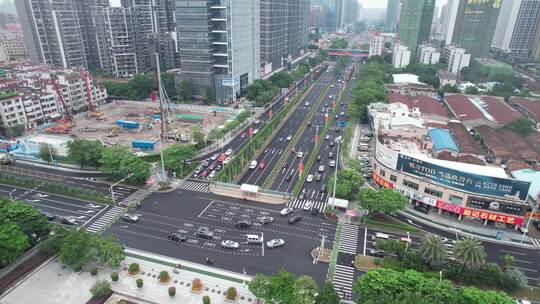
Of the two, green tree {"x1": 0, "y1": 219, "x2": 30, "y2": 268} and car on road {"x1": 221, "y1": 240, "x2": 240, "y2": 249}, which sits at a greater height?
green tree {"x1": 0, "y1": 219, "x2": 30, "y2": 268}

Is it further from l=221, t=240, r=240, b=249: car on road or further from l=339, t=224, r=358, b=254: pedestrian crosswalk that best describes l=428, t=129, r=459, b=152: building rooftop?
l=221, t=240, r=240, b=249: car on road

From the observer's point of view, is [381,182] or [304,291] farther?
[381,182]

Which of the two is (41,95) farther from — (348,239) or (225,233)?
(348,239)

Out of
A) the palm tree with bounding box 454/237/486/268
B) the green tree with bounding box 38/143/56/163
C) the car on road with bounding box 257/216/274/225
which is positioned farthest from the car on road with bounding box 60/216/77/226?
the palm tree with bounding box 454/237/486/268

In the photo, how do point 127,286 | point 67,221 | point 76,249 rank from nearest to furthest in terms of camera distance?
point 127,286 → point 76,249 → point 67,221

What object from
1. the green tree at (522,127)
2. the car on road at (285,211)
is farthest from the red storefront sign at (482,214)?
the green tree at (522,127)

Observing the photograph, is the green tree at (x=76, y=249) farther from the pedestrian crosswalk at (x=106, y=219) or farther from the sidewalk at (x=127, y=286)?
the pedestrian crosswalk at (x=106, y=219)

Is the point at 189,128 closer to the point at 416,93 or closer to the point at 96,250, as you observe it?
the point at 96,250

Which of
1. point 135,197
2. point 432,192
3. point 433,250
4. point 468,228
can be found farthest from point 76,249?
point 468,228
